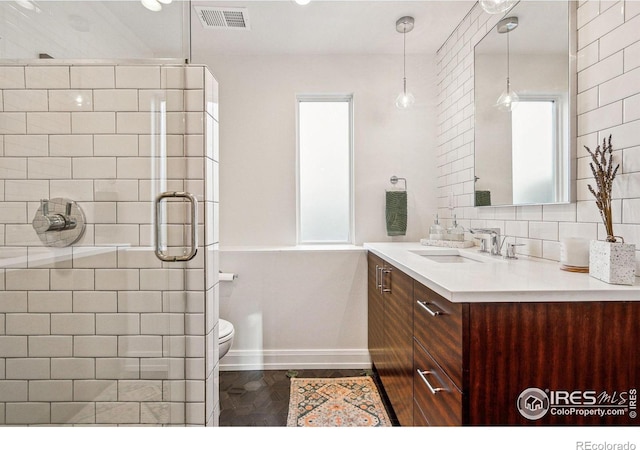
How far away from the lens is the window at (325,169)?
117 inches

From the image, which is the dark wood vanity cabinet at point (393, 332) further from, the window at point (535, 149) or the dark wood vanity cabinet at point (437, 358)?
the window at point (535, 149)

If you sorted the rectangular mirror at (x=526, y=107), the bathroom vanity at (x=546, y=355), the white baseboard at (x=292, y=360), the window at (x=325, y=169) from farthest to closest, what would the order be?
the window at (x=325, y=169)
the white baseboard at (x=292, y=360)
the rectangular mirror at (x=526, y=107)
the bathroom vanity at (x=546, y=355)

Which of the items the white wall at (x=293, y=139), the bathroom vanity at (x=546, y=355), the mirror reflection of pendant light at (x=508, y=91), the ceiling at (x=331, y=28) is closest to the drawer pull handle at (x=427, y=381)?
the bathroom vanity at (x=546, y=355)

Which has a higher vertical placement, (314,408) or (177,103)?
(177,103)

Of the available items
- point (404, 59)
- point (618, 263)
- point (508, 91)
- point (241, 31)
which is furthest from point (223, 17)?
point (618, 263)

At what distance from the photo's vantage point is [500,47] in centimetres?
195

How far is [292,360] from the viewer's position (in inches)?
103

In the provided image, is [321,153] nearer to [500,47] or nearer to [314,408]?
[500,47]

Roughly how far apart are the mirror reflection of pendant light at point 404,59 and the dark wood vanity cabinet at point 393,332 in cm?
117

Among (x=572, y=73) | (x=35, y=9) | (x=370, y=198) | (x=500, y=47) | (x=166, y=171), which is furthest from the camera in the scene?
(x=370, y=198)

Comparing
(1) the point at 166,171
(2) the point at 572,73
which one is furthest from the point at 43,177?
(2) the point at 572,73

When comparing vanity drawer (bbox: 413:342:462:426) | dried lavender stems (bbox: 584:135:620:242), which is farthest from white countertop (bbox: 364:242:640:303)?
vanity drawer (bbox: 413:342:462:426)
